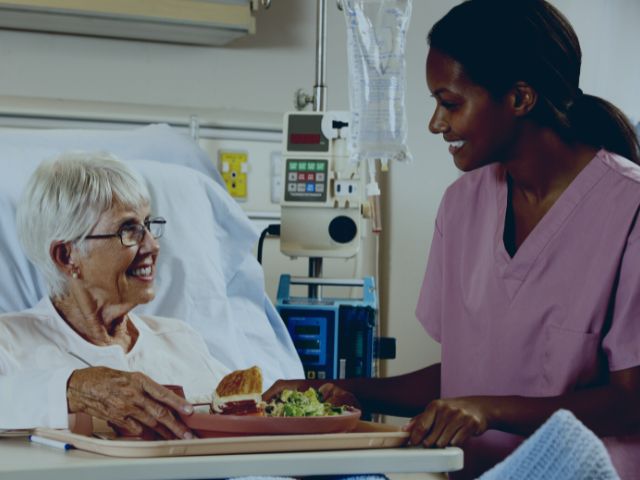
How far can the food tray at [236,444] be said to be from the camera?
1.11 metres

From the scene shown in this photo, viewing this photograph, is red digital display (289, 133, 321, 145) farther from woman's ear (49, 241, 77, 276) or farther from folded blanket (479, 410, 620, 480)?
folded blanket (479, 410, 620, 480)

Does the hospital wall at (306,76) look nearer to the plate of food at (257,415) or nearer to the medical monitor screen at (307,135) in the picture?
the medical monitor screen at (307,135)

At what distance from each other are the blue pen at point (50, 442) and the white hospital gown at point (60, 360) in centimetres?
10

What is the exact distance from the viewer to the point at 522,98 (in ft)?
5.66

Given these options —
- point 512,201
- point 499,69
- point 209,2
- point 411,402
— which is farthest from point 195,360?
point 209,2

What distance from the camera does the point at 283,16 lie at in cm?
329

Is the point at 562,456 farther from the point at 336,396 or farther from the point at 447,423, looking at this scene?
the point at 336,396

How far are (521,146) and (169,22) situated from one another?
5.16 ft

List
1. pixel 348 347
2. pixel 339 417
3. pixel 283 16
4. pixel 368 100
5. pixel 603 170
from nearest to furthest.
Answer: pixel 339 417
pixel 603 170
pixel 348 347
pixel 368 100
pixel 283 16

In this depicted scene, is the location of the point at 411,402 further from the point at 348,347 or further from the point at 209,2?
the point at 209,2

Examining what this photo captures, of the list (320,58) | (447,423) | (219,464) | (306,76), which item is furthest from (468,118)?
(306,76)

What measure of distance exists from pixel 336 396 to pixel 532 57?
0.69m

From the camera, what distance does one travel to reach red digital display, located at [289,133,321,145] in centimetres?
279

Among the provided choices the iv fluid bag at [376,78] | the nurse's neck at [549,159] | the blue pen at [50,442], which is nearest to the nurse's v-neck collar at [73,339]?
the blue pen at [50,442]
